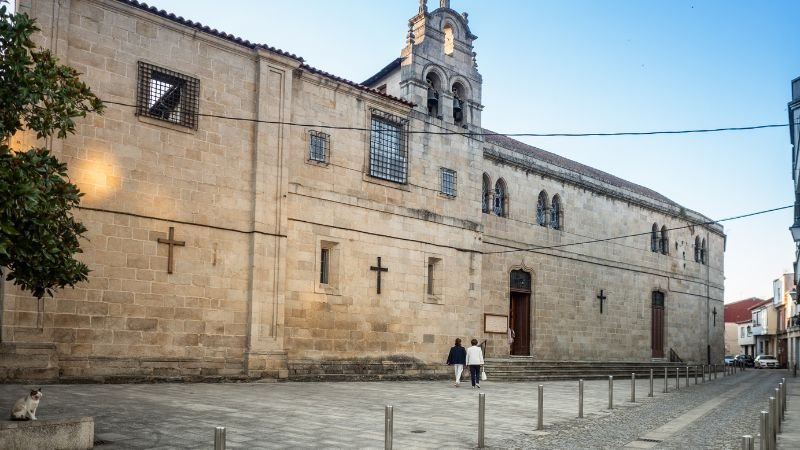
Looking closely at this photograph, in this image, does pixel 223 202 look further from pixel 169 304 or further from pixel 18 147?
pixel 18 147

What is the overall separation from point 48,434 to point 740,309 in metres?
101

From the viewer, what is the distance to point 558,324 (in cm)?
2908

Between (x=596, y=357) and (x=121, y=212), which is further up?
(x=121, y=212)

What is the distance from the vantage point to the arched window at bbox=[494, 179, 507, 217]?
2744 centimetres

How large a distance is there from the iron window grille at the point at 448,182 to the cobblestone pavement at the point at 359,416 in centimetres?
782

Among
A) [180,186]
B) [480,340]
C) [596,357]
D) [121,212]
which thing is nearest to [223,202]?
[180,186]

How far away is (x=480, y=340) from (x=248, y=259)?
1009 cm

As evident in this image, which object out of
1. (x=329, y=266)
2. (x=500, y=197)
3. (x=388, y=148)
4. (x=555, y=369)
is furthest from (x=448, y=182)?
(x=555, y=369)

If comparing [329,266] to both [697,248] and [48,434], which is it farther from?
[697,248]

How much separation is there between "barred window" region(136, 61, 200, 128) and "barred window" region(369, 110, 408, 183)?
19.3 feet

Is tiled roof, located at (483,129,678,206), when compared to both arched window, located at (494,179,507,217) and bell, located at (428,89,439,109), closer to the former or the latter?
arched window, located at (494,179,507,217)

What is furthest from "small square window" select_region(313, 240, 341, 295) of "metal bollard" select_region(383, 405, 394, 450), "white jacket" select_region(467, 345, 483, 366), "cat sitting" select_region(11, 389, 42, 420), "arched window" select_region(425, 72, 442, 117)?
"metal bollard" select_region(383, 405, 394, 450)

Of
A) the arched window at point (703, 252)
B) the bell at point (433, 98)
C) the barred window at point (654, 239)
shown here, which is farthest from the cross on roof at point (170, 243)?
the arched window at point (703, 252)

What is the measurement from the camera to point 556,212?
3020cm
